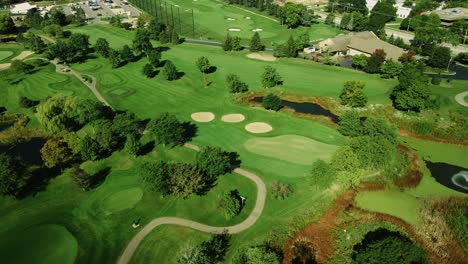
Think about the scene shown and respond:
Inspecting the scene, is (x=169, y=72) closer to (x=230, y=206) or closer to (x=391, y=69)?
(x=230, y=206)

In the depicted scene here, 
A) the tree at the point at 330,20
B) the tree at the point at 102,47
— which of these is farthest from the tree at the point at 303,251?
the tree at the point at 330,20

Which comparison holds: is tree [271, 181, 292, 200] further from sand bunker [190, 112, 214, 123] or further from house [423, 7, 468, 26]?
house [423, 7, 468, 26]

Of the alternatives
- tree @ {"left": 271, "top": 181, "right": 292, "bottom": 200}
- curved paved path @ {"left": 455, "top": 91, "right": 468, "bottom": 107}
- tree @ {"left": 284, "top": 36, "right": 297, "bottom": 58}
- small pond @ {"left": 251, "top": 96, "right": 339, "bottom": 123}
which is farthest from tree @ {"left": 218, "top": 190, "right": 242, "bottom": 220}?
tree @ {"left": 284, "top": 36, "right": 297, "bottom": 58}

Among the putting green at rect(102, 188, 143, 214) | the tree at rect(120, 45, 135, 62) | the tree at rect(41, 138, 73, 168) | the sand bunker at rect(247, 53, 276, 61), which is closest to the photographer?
the putting green at rect(102, 188, 143, 214)

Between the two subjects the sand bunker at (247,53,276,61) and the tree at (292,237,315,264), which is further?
the sand bunker at (247,53,276,61)

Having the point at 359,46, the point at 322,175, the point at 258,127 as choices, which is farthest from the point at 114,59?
the point at 359,46

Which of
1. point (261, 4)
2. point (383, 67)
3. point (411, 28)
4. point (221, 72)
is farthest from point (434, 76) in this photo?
point (261, 4)
